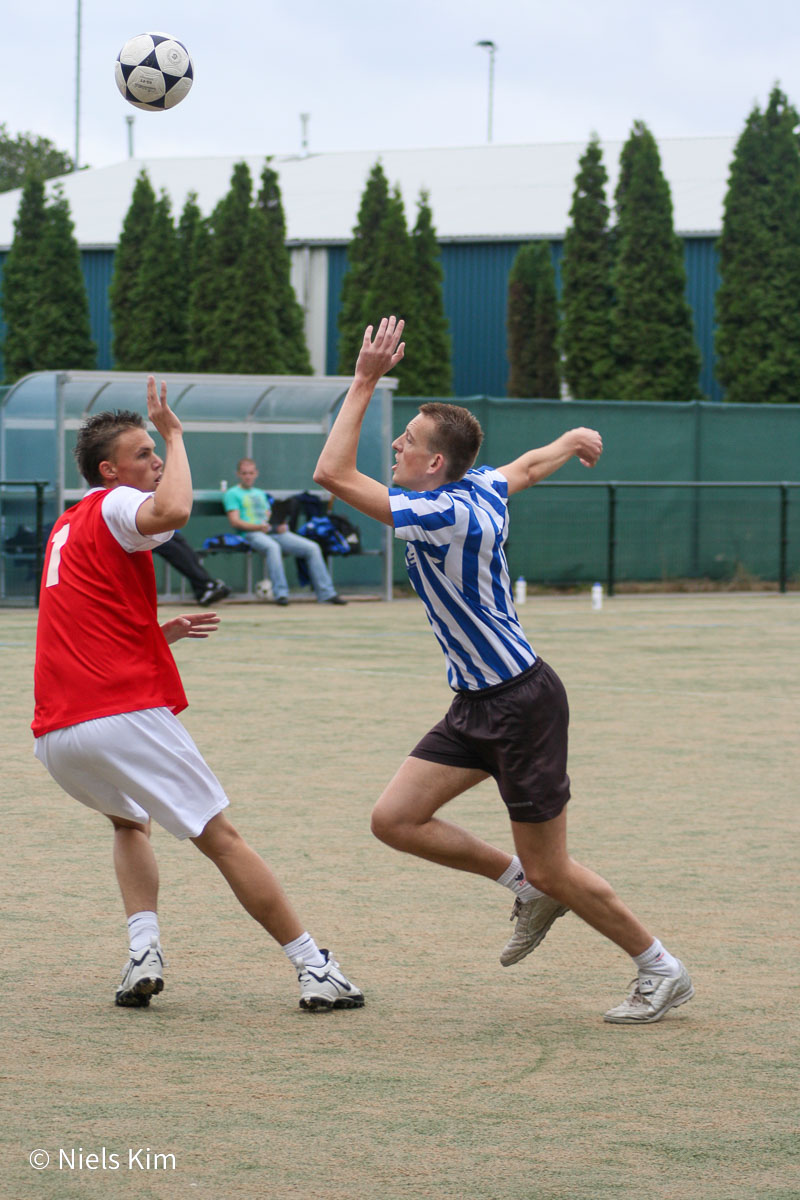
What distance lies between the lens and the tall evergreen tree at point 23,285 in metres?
34.6

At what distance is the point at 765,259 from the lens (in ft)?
94.6

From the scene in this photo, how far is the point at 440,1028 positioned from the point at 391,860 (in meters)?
2.27

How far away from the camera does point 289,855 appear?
7.00 m

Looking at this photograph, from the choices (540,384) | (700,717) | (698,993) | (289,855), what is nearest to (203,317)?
(540,384)

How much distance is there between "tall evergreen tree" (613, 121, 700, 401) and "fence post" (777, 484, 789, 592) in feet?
20.4

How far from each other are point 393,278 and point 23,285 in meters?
8.69

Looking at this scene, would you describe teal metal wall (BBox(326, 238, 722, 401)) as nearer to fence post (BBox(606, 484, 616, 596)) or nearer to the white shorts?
fence post (BBox(606, 484, 616, 596))

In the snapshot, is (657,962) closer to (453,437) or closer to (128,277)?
(453,437)

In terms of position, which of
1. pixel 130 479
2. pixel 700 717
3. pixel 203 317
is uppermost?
pixel 203 317

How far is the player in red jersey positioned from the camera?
15.5ft

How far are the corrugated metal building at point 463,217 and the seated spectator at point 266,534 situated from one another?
15250 mm

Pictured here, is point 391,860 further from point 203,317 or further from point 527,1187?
point 203,317

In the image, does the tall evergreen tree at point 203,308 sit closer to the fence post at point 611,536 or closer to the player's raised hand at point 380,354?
the fence post at point 611,536

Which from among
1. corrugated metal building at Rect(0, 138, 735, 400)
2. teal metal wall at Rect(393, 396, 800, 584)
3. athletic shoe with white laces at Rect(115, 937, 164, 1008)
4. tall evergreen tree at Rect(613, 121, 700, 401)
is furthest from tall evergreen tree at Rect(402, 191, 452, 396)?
athletic shoe with white laces at Rect(115, 937, 164, 1008)
